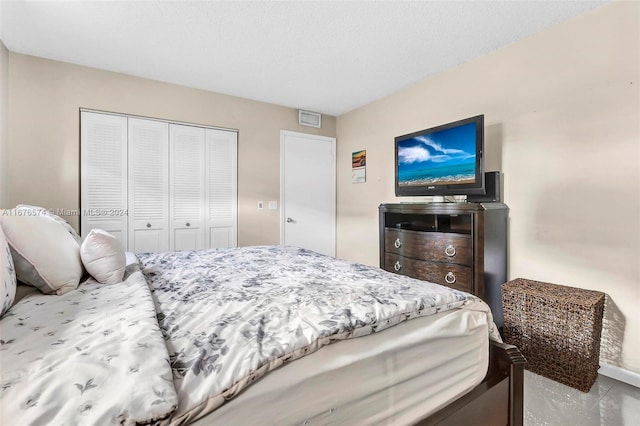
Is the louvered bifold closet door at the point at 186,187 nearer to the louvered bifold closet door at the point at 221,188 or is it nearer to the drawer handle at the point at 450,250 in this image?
the louvered bifold closet door at the point at 221,188

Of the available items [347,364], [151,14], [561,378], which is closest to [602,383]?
[561,378]

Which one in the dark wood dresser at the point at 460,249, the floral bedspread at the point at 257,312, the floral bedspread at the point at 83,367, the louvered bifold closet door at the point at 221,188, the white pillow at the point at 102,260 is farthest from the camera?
the louvered bifold closet door at the point at 221,188

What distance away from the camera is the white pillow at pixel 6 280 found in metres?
0.91

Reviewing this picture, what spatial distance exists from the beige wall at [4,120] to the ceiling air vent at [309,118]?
2873 mm

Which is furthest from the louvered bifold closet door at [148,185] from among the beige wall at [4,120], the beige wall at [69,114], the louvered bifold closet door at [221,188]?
the beige wall at [4,120]

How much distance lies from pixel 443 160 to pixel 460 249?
825mm

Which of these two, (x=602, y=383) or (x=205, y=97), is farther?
(x=205, y=97)

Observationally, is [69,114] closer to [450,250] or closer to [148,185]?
[148,185]

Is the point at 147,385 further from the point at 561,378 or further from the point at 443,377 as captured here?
the point at 561,378

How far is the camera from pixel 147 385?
0.60m

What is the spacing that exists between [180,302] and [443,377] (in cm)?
97

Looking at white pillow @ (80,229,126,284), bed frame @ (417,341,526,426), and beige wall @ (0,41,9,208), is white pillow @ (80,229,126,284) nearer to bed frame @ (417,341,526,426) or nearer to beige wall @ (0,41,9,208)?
bed frame @ (417,341,526,426)

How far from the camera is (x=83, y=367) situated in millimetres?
643

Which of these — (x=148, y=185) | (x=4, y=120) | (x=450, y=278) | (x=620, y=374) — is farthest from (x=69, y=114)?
(x=620, y=374)
